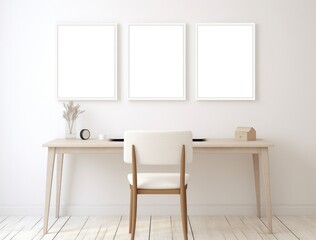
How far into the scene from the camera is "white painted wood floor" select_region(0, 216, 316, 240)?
3.46 metres

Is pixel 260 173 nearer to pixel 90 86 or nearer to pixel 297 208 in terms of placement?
pixel 297 208

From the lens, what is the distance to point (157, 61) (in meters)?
4.12

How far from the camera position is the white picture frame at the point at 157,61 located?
4.09 meters

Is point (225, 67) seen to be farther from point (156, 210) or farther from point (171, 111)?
point (156, 210)

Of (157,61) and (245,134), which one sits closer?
(245,134)

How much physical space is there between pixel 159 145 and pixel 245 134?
0.92 metres

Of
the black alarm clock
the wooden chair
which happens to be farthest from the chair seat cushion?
the black alarm clock

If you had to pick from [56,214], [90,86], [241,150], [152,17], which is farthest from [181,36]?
[56,214]

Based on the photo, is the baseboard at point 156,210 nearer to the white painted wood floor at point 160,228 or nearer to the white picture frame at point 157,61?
the white painted wood floor at point 160,228

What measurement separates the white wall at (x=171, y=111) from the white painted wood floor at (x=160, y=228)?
147mm

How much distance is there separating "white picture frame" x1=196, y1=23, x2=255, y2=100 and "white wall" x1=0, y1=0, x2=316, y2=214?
67 millimetres

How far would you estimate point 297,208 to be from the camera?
13.6ft

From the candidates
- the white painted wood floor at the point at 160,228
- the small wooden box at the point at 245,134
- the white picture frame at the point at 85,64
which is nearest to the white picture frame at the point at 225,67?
the small wooden box at the point at 245,134

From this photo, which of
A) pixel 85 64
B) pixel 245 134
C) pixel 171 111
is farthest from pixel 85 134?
pixel 245 134
